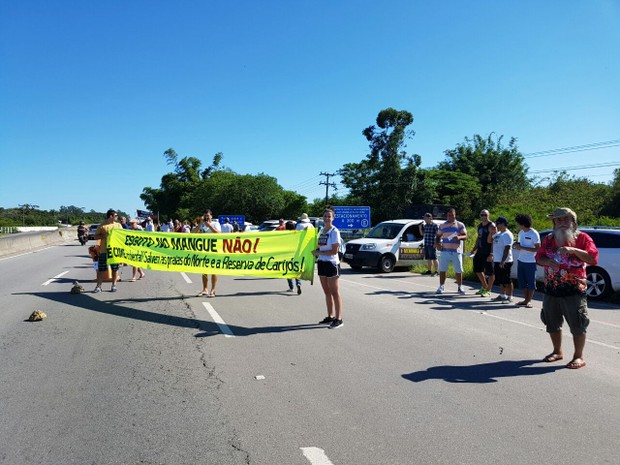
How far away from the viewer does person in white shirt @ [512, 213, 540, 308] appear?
9.23 m

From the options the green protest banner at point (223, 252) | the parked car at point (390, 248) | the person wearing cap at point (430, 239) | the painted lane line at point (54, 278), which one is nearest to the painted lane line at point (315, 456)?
the green protest banner at point (223, 252)

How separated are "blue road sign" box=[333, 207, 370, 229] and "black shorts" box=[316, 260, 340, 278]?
18.0 meters

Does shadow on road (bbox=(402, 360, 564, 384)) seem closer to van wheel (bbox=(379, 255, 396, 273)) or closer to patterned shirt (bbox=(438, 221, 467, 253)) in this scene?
patterned shirt (bbox=(438, 221, 467, 253))

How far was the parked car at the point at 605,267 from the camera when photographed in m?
10.9

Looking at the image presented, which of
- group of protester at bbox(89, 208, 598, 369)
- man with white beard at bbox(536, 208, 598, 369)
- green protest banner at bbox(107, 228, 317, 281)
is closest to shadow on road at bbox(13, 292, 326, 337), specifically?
group of protester at bbox(89, 208, 598, 369)

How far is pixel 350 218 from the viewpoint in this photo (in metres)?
25.8

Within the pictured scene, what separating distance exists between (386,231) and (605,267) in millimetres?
7458

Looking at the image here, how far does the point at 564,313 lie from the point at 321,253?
11.8 feet

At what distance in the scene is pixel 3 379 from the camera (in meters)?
5.07

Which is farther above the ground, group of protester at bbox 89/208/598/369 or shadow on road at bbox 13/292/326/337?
group of protester at bbox 89/208/598/369

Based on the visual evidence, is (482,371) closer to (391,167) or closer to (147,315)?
(147,315)

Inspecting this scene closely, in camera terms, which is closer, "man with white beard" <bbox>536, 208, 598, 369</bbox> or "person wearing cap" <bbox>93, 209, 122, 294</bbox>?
"man with white beard" <bbox>536, 208, 598, 369</bbox>

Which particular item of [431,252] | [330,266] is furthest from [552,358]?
[431,252]

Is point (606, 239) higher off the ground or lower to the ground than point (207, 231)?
lower
